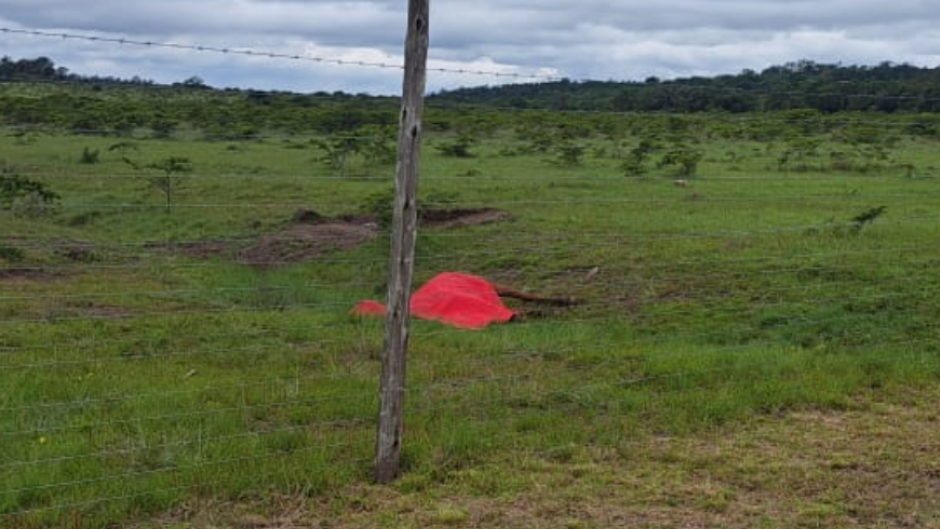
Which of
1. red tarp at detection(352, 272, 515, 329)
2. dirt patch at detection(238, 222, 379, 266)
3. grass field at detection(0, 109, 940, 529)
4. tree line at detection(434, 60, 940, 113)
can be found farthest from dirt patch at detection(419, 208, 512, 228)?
red tarp at detection(352, 272, 515, 329)

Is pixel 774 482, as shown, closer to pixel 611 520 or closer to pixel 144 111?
pixel 611 520

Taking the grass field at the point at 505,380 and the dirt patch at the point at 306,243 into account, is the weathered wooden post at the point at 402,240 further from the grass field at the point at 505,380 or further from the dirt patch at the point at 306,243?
the dirt patch at the point at 306,243

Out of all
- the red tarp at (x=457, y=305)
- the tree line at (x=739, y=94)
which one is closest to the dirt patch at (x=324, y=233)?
the tree line at (x=739, y=94)

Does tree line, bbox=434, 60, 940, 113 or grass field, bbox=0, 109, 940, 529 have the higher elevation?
tree line, bbox=434, 60, 940, 113

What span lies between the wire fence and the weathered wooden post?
13.1 inches

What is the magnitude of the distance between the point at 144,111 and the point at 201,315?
488cm

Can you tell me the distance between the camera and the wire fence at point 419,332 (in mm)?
5742

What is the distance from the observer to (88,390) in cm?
718

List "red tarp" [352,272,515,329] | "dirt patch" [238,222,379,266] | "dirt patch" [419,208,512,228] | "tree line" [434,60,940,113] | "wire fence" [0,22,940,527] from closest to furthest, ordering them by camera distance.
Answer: "wire fence" [0,22,940,527] → "tree line" [434,60,940,113] → "red tarp" [352,272,515,329] → "dirt patch" [238,222,379,266] → "dirt patch" [419,208,512,228]

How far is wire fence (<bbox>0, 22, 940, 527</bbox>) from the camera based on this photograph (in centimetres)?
574

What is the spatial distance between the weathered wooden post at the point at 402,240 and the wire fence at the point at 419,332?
1.09ft

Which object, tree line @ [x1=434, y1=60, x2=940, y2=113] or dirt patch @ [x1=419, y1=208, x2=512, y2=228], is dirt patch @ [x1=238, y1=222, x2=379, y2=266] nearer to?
dirt patch @ [x1=419, y1=208, x2=512, y2=228]

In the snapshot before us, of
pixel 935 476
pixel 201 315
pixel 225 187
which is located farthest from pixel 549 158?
pixel 935 476

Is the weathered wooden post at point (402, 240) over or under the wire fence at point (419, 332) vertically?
over
